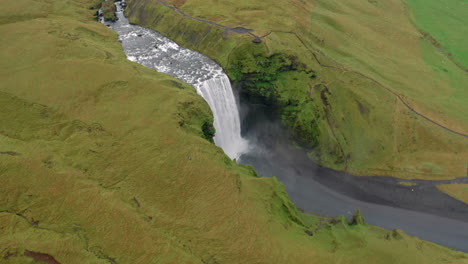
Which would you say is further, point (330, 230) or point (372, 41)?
point (372, 41)

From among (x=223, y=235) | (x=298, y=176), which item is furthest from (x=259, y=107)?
(x=223, y=235)

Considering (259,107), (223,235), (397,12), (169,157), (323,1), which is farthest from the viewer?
(397,12)

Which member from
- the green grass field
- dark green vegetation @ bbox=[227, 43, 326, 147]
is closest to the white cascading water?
dark green vegetation @ bbox=[227, 43, 326, 147]

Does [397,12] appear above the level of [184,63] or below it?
above

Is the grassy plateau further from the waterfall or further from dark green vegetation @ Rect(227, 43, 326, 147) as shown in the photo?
the waterfall

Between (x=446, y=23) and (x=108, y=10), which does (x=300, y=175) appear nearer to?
(x=108, y=10)

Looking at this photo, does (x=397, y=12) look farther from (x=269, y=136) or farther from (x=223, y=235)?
(x=223, y=235)

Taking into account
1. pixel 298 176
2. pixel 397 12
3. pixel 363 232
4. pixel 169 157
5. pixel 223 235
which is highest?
pixel 397 12
